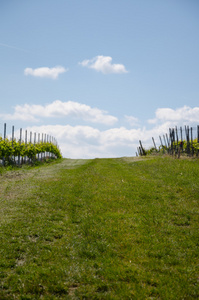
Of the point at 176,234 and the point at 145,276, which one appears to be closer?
the point at 145,276

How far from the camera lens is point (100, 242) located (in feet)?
30.2

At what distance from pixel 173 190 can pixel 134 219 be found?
236 inches

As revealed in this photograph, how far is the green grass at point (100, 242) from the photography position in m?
6.64

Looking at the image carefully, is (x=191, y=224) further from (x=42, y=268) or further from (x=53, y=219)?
(x=42, y=268)

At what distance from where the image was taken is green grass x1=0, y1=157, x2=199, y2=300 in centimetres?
664

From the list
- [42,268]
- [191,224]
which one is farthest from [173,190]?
[42,268]

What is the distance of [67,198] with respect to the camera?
15.1 metres

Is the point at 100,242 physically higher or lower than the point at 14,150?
lower

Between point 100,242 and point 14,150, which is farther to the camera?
point 14,150

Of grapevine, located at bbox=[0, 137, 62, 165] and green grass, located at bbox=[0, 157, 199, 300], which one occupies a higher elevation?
grapevine, located at bbox=[0, 137, 62, 165]

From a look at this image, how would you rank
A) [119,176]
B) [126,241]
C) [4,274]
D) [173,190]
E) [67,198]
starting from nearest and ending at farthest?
[4,274], [126,241], [67,198], [173,190], [119,176]

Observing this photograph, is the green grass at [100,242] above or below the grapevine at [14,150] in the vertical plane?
below

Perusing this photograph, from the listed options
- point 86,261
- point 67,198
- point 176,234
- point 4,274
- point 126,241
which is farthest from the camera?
point 67,198

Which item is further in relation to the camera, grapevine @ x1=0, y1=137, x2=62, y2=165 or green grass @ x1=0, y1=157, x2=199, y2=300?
grapevine @ x1=0, y1=137, x2=62, y2=165
